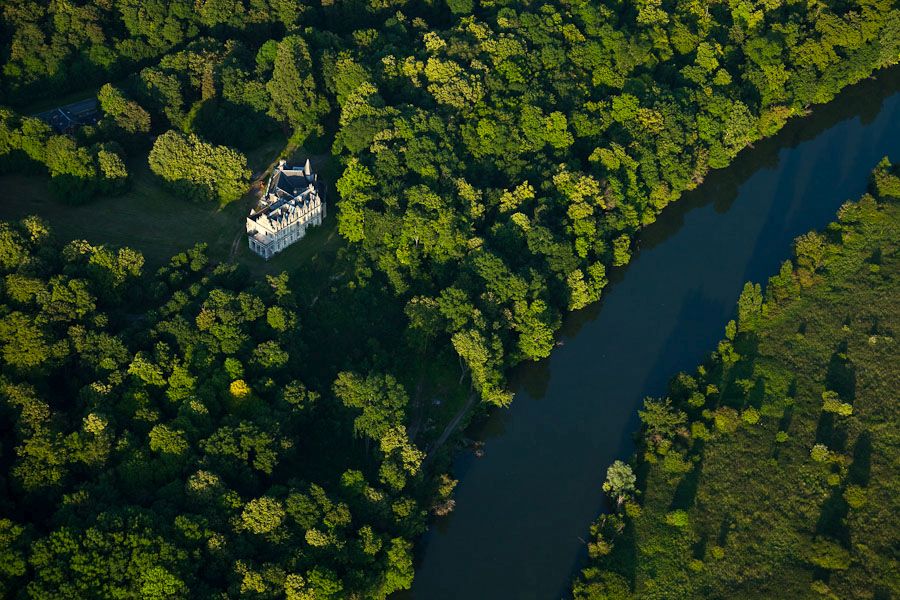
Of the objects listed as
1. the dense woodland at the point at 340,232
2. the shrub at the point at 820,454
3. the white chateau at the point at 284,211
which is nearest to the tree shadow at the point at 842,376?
the shrub at the point at 820,454

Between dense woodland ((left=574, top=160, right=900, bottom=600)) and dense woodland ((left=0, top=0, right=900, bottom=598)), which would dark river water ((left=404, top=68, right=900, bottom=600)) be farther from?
dense woodland ((left=574, top=160, right=900, bottom=600))

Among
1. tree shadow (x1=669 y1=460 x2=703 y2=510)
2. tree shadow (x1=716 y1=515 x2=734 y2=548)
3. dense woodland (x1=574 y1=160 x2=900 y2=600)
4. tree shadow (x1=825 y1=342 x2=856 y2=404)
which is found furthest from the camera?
tree shadow (x1=825 y1=342 x2=856 y2=404)

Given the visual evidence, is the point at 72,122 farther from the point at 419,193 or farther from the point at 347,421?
the point at 347,421

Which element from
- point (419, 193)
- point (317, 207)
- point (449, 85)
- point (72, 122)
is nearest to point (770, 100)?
point (449, 85)

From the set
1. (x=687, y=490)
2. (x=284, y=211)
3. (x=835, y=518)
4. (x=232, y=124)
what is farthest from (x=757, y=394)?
(x=232, y=124)

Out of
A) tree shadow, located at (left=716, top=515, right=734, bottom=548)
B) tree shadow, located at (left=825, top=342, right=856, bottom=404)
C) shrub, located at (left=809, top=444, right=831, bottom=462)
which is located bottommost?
tree shadow, located at (left=716, top=515, right=734, bottom=548)

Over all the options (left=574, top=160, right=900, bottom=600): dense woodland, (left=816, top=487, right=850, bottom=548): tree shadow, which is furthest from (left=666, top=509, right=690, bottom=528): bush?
(left=816, top=487, right=850, bottom=548): tree shadow

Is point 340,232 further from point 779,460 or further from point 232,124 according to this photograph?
point 779,460
